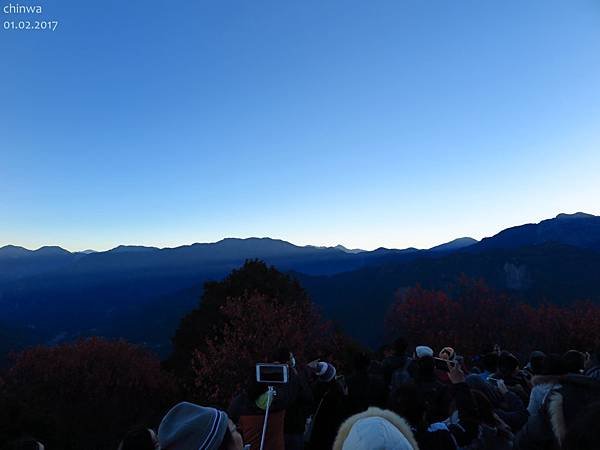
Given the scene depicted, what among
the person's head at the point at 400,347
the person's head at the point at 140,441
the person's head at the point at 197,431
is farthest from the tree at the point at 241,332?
the person's head at the point at 140,441

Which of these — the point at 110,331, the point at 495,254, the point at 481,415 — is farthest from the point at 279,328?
the point at 110,331

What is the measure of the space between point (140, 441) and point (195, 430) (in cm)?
37

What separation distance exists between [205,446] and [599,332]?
168ft

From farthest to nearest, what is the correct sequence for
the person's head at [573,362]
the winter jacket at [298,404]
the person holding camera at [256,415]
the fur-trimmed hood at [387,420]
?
the winter jacket at [298,404], the person holding camera at [256,415], the person's head at [573,362], the fur-trimmed hood at [387,420]

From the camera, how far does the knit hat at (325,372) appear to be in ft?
18.5

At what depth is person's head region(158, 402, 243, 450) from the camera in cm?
Answer: 278

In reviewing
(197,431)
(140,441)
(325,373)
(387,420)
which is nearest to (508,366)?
(325,373)

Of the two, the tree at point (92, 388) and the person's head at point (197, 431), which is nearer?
the person's head at point (197, 431)

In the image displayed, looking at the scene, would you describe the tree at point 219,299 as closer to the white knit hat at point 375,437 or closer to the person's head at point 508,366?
the person's head at point 508,366

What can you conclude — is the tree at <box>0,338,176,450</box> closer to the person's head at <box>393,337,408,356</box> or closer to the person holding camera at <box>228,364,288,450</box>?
the person's head at <box>393,337,408,356</box>

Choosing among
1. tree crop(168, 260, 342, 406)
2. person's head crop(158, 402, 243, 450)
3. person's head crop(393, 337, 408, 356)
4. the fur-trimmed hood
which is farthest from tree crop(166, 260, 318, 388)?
the fur-trimmed hood

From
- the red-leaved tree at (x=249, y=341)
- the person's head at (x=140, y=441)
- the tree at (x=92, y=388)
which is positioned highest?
the person's head at (x=140, y=441)

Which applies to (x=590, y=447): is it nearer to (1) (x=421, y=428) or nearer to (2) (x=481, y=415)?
(2) (x=481, y=415)

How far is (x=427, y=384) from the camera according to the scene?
18.2 ft
